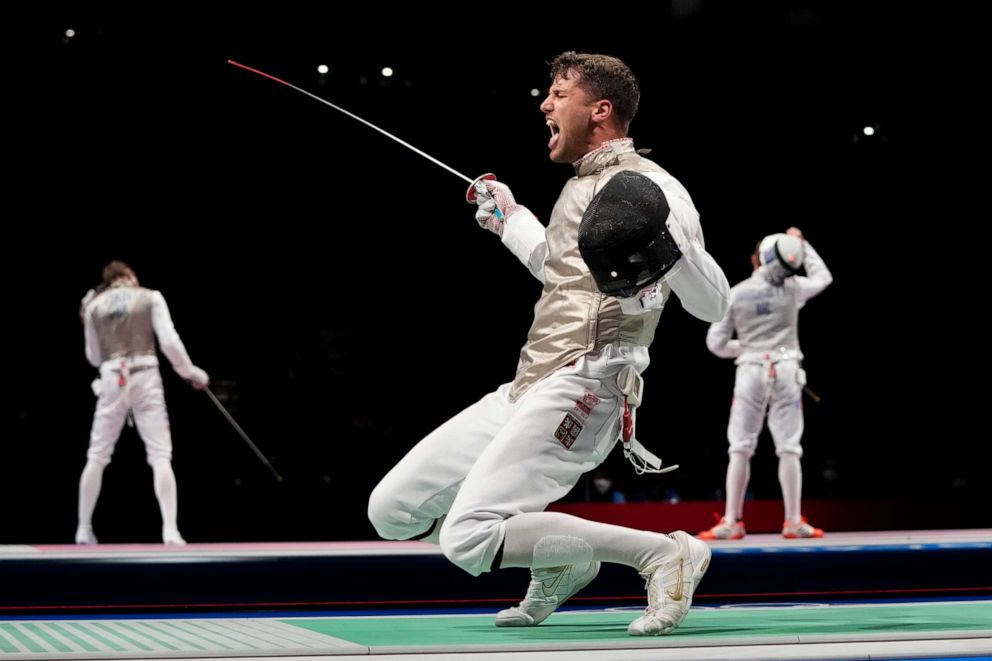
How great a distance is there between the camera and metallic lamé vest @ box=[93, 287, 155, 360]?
5168 millimetres

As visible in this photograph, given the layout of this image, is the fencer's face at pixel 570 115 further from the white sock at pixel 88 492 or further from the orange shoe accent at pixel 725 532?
the white sock at pixel 88 492

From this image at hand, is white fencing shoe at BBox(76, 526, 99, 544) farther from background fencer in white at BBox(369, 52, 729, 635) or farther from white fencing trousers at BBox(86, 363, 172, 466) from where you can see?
background fencer in white at BBox(369, 52, 729, 635)

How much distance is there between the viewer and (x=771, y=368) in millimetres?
5066

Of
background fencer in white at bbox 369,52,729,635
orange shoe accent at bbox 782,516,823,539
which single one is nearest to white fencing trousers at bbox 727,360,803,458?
orange shoe accent at bbox 782,516,823,539

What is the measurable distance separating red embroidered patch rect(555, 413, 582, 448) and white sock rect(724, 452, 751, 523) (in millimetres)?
2768

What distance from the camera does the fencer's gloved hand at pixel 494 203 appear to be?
2576 millimetres

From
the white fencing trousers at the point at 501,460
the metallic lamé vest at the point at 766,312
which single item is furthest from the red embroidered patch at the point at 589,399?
the metallic lamé vest at the point at 766,312

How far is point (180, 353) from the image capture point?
514cm

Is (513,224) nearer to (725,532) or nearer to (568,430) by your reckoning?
(568,430)

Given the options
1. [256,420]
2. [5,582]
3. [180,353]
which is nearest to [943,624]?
[5,582]

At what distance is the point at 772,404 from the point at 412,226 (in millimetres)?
3080

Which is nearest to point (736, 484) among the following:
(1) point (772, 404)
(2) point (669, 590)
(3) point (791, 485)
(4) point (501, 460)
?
(3) point (791, 485)

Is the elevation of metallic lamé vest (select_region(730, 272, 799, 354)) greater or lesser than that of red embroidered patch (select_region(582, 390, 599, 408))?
greater

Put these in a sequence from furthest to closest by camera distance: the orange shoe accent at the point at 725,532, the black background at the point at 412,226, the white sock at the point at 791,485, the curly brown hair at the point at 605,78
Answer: the black background at the point at 412,226 → the white sock at the point at 791,485 → the orange shoe accent at the point at 725,532 → the curly brown hair at the point at 605,78
